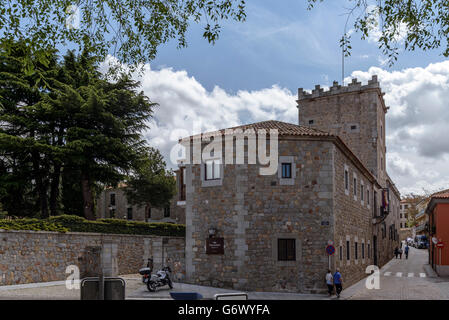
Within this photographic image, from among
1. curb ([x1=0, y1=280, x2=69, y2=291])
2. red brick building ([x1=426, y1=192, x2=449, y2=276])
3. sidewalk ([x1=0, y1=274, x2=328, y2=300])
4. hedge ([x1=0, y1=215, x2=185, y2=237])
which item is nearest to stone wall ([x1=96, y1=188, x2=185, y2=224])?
hedge ([x1=0, y1=215, x2=185, y2=237])

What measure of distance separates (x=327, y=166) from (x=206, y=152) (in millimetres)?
5428

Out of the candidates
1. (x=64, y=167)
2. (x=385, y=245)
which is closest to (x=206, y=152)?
(x=64, y=167)

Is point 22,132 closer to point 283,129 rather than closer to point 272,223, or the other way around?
point 283,129

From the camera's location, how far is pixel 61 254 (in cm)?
2242

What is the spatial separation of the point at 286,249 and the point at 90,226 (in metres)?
11.2

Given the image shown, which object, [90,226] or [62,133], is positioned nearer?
[90,226]

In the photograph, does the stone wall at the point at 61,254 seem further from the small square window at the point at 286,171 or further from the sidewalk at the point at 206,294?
the small square window at the point at 286,171

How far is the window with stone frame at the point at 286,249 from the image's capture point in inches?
755

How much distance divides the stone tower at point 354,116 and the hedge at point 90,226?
47.7 ft

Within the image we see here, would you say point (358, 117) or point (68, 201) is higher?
point (358, 117)

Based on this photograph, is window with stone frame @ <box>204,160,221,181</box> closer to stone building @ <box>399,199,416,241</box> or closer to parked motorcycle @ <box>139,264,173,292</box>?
parked motorcycle @ <box>139,264,173,292</box>

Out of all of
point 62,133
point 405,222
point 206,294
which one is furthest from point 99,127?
point 405,222
